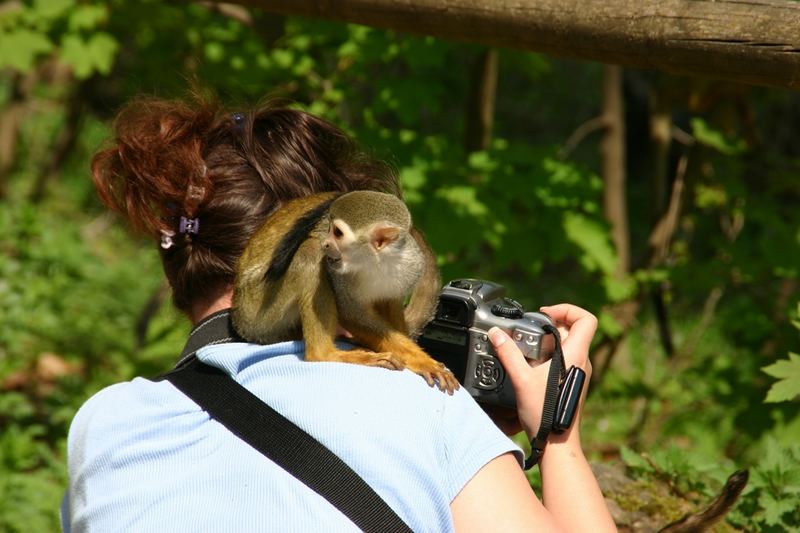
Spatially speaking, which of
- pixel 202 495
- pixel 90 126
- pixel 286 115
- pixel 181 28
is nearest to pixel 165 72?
pixel 181 28

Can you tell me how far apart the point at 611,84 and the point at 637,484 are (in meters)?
2.79

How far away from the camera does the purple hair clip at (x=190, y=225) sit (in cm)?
163

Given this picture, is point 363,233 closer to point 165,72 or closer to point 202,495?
point 202,495

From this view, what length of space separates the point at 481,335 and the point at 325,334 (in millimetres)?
278

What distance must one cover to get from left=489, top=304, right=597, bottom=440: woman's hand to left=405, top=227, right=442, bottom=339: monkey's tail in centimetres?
Answer: 29

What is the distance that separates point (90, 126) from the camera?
8812 millimetres

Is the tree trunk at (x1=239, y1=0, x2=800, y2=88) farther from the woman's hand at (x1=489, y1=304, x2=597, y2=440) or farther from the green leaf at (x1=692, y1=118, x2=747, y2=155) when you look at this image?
the green leaf at (x1=692, y1=118, x2=747, y2=155)

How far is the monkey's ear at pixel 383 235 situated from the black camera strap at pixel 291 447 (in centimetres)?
45

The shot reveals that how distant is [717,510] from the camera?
1648 mm

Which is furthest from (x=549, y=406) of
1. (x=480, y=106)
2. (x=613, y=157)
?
(x=613, y=157)

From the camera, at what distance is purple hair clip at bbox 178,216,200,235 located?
1.63 meters

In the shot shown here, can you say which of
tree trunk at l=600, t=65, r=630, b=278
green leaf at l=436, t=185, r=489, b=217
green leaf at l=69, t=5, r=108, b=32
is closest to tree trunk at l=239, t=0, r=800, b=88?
green leaf at l=436, t=185, r=489, b=217

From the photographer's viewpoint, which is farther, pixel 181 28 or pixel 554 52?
pixel 181 28

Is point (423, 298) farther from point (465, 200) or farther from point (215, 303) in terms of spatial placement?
point (465, 200)
